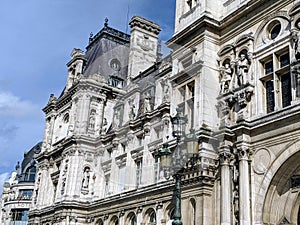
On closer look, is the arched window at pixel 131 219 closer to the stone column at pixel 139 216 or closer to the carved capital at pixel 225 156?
the stone column at pixel 139 216

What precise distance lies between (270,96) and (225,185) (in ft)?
14.0

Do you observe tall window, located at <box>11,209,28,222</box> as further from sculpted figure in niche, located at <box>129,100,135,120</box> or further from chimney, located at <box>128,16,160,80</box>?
sculpted figure in niche, located at <box>129,100,135,120</box>

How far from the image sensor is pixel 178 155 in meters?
17.7

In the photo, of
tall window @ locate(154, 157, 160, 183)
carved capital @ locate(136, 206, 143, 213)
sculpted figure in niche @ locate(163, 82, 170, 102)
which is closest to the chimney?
sculpted figure in niche @ locate(163, 82, 170, 102)

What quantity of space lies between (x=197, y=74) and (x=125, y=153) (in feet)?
37.1

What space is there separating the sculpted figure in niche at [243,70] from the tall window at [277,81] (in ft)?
2.72

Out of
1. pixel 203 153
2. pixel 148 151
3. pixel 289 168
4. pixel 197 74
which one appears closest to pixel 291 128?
pixel 289 168

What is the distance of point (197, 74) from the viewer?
21469 millimetres

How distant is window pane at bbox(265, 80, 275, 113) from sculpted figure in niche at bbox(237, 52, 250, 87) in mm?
1020

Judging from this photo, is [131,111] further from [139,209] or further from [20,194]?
[20,194]

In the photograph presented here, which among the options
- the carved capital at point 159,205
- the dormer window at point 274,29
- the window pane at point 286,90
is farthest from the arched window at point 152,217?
the dormer window at point 274,29

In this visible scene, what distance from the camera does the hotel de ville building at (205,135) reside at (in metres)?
17.5

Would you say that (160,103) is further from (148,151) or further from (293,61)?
(293,61)

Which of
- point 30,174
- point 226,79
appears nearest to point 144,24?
point 226,79
